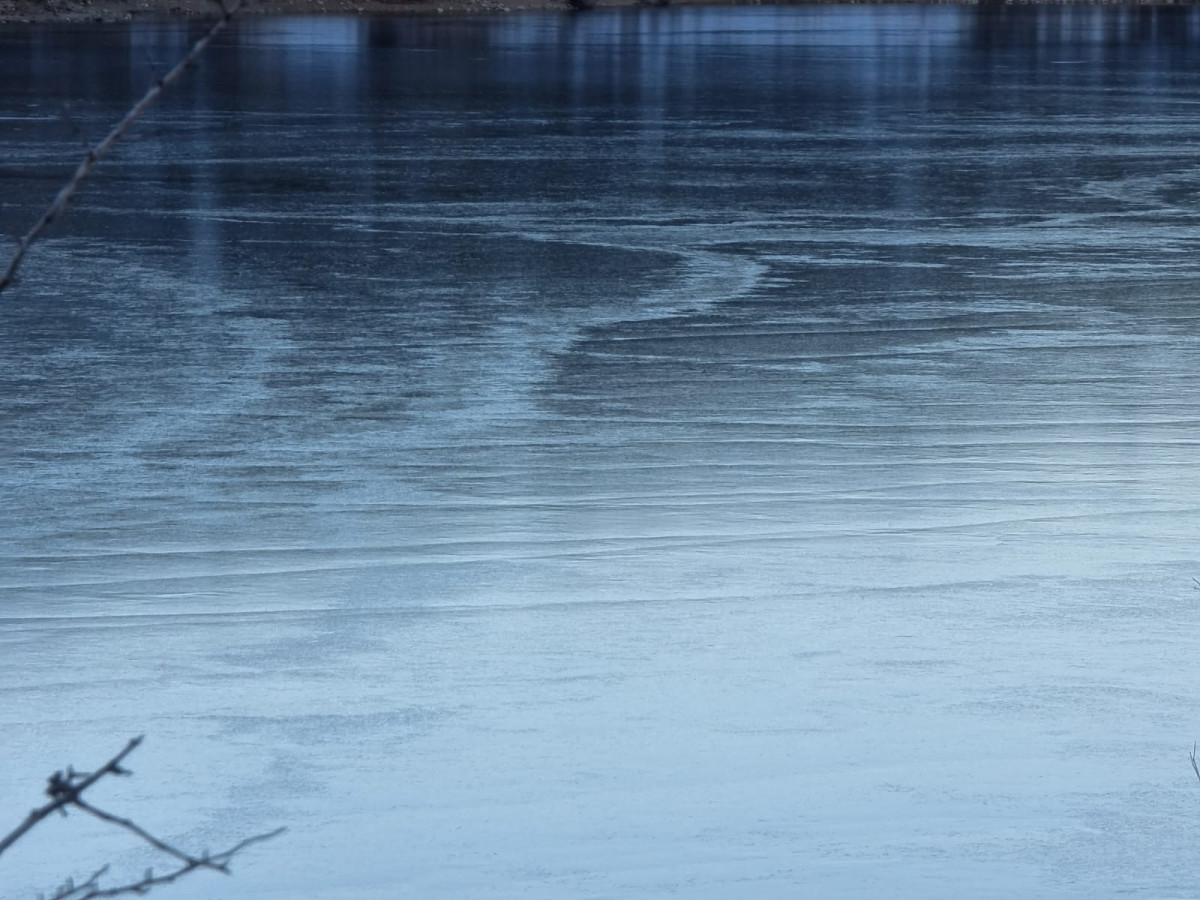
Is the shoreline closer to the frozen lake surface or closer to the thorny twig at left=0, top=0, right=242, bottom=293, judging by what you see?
the frozen lake surface

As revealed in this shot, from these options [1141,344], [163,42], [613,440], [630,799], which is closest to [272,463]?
[613,440]

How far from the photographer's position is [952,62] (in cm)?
3072

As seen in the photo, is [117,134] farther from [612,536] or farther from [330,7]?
[330,7]

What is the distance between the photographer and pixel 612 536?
590 centimetres

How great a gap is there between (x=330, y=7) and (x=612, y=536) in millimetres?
48524

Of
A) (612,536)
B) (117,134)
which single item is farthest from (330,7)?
(117,134)

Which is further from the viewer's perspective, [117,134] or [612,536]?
[612,536]

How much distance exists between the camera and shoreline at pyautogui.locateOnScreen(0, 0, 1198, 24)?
45125 millimetres

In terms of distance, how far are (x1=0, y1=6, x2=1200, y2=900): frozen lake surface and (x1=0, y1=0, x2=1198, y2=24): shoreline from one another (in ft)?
96.2

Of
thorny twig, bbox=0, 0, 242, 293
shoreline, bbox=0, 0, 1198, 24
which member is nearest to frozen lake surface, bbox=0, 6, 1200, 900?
thorny twig, bbox=0, 0, 242, 293

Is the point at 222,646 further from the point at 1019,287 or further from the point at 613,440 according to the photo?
the point at 1019,287

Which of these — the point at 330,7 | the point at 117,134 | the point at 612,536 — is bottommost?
the point at 612,536

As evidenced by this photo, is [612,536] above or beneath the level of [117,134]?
beneath

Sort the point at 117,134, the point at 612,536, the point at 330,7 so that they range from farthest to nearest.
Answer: the point at 330,7
the point at 612,536
the point at 117,134
